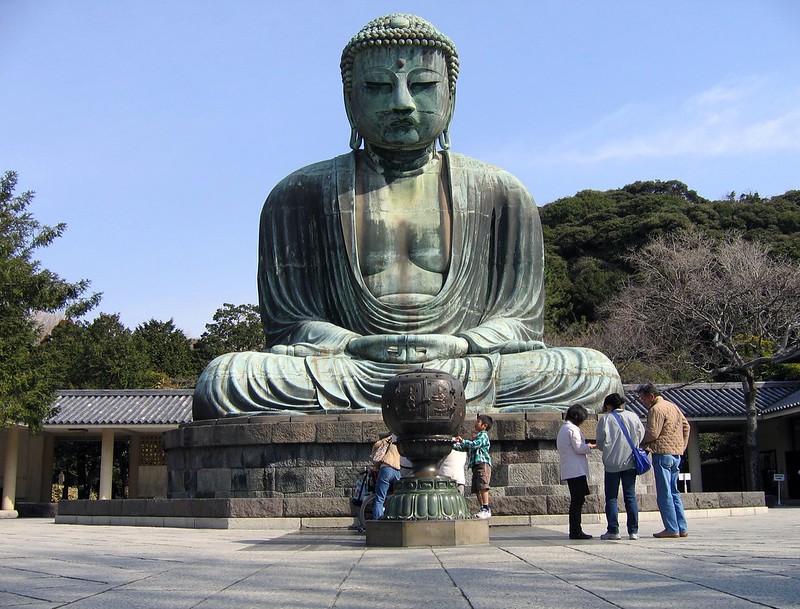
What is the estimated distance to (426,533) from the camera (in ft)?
21.3

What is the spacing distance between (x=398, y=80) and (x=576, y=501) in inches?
258

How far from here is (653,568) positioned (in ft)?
16.0

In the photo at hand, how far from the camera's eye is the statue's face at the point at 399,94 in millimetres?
12164

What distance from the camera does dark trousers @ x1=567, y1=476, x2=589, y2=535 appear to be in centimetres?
733

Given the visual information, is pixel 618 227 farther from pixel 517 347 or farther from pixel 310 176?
pixel 517 347

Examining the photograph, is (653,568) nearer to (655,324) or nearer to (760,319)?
(760,319)

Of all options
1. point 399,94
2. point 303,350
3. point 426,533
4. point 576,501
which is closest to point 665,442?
point 576,501

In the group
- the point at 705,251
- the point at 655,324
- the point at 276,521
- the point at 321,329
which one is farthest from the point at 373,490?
the point at 705,251

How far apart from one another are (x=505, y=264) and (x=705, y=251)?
17745mm

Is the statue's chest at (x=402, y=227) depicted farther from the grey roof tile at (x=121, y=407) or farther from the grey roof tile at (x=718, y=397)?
the grey roof tile at (x=718, y=397)

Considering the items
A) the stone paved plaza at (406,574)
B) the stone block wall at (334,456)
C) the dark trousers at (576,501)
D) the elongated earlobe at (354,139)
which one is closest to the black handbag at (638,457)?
the dark trousers at (576,501)

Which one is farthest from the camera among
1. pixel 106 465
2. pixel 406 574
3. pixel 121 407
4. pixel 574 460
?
pixel 121 407

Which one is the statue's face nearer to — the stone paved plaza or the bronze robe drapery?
the bronze robe drapery

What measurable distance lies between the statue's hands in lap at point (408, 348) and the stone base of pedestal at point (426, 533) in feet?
14.8
